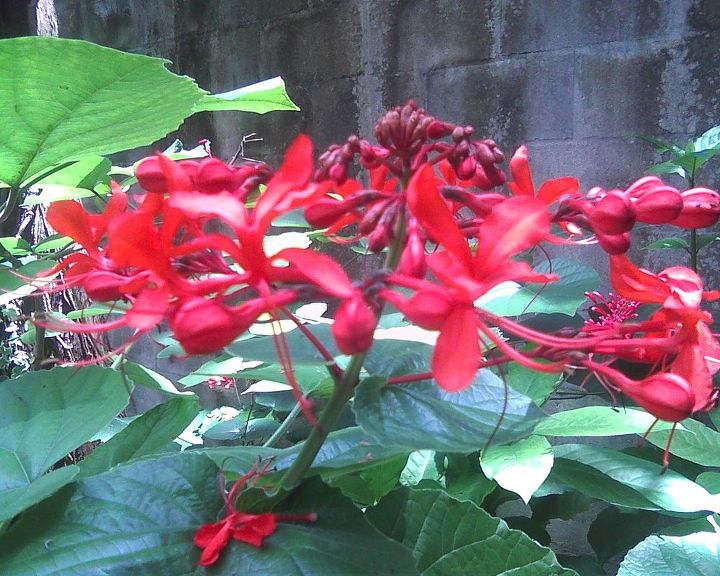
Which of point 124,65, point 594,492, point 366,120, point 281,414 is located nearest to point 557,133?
point 366,120

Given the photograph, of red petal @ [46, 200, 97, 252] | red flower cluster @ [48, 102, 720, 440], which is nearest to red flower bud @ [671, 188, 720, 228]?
red flower cluster @ [48, 102, 720, 440]

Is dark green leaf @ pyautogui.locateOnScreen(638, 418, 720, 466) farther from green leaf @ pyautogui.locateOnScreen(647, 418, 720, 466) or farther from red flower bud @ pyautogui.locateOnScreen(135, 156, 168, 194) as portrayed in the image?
red flower bud @ pyautogui.locateOnScreen(135, 156, 168, 194)

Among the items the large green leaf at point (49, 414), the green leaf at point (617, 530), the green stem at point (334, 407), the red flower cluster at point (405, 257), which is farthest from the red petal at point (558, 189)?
the green leaf at point (617, 530)

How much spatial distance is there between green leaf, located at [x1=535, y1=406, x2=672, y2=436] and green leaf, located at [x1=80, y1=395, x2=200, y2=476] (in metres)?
0.38

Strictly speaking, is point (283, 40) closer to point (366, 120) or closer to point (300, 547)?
point (366, 120)

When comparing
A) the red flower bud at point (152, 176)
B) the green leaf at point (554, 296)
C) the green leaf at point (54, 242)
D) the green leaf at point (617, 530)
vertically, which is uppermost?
the red flower bud at point (152, 176)

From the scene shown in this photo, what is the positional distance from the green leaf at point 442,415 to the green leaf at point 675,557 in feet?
1.10

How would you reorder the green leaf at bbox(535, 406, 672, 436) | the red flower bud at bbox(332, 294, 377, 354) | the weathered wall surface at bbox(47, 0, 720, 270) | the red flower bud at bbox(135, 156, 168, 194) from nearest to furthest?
1. the red flower bud at bbox(332, 294, 377, 354)
2. the red flower bud at bbox(135, 156, 168, 194)
3. the green leaf at bbox(535, 406, 672, 436)
4. the weathered wall surface at bbox(47, 0, 720, 270)

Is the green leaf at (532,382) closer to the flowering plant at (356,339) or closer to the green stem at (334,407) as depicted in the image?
the flowering plant at (356,339)

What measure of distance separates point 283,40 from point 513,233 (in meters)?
1.21

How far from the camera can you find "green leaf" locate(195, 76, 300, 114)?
1.59 feet

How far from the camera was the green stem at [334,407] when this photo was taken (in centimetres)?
30

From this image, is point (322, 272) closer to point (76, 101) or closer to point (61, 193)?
point (76, 101)

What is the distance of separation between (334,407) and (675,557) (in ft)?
1.41
